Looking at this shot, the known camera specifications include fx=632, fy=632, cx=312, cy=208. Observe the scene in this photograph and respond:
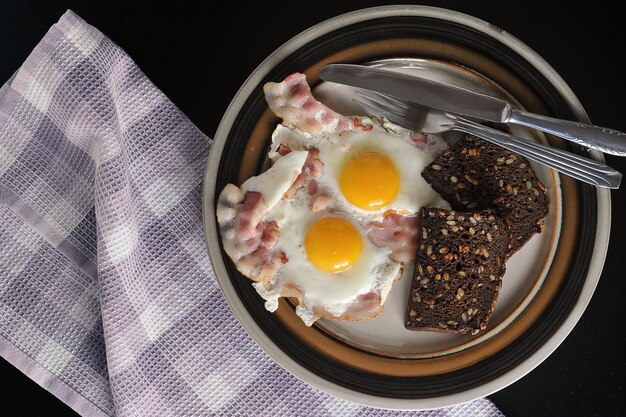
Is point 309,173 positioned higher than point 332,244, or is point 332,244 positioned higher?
point 309,173

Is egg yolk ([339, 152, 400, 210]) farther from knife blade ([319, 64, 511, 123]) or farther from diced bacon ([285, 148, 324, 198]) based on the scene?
knife blade ([319, 64, 511, 123])

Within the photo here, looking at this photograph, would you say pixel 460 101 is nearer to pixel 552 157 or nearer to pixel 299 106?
pixel 552 157

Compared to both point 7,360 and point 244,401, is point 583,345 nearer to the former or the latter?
point 244,401

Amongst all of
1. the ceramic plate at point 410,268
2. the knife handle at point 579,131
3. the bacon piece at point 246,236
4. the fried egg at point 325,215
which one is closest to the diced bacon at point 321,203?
the fried egg at point 325,215

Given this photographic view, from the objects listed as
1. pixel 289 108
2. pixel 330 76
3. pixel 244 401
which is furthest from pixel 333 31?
pixel 244 401

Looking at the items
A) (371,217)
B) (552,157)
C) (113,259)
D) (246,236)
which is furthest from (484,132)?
(113,259)

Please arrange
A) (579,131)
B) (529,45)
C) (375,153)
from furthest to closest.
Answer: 1. (529,45)
2. (375,153)
3. (579,131)

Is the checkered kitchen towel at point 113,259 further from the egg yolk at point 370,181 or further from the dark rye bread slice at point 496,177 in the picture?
the dark rye bread slice at point 496,177
